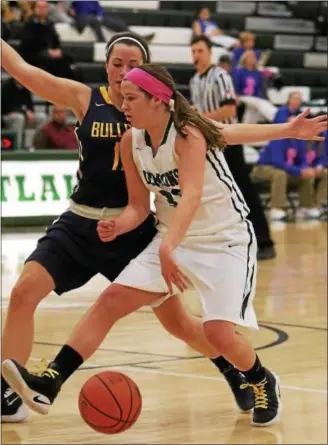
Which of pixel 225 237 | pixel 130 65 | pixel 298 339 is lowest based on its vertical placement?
pixel 298 339

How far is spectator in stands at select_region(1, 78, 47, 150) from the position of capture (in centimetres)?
1512

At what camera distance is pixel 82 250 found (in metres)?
5.49

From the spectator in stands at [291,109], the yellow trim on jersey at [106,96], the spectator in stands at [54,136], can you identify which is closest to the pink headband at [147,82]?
the yellow trim on jersey at [106,96]

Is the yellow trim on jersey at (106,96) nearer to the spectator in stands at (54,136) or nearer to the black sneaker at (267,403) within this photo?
the black sneaker at (267,403)

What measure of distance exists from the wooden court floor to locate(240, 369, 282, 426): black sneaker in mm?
53

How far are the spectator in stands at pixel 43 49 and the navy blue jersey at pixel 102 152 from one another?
10.1m

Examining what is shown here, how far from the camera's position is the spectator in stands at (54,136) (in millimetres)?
14570

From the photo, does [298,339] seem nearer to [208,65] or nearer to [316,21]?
[208,65]

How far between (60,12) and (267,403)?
13367 mm

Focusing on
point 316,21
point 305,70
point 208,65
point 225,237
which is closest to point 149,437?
point 225,237

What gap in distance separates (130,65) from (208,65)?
528cm

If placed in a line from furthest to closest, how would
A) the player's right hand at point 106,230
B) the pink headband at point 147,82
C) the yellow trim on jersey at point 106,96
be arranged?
the yellow trim on jersey at point 106,96, the player's right hand at point 106,230, the pink headband at point 147,82

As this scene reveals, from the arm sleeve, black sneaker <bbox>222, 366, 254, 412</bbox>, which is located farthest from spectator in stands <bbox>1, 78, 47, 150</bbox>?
black sneaker <bbox>222, 366, 254, 412</bbox>

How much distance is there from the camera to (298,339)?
802 cm
